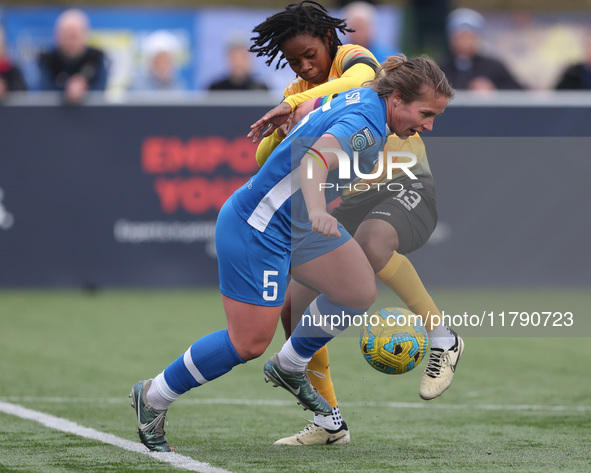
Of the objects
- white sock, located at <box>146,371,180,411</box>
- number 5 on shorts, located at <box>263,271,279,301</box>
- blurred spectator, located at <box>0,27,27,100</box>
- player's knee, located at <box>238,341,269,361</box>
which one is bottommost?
white sock, located at <box>146,371,180,411</box>

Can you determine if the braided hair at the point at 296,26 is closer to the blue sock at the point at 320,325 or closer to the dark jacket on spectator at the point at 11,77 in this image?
the blue sock at the point at 320,325

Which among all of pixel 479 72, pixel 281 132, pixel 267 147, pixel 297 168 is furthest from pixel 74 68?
pixel 297 168

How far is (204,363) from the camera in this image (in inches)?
210

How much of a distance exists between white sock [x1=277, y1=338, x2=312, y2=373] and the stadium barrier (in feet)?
20.2

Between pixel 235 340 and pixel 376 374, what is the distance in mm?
3121

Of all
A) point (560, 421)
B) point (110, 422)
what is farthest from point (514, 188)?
point (110, 422)

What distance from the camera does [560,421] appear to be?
6480 millimetres

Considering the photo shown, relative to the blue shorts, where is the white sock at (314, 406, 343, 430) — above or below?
below

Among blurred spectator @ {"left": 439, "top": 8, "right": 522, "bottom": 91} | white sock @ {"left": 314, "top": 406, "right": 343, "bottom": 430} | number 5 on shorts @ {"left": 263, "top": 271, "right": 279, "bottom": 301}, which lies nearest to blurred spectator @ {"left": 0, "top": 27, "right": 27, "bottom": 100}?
blurred spectator @ {"left": 439, "top": 8, "right": 522, "bottom": 91}

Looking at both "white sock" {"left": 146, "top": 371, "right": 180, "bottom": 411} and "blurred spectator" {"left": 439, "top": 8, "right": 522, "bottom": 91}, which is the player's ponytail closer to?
"white sock" {"left": 146, "top": 371, "right": 180, "bottom": 411}

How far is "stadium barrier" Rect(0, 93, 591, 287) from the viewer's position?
11703 millimetres

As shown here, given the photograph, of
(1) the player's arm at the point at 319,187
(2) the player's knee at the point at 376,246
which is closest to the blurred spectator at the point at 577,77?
(2) the player's knee at the point at 376,246

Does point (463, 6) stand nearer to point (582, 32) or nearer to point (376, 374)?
point (582, 32)

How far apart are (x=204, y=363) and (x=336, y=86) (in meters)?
1.53
